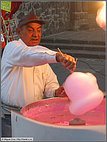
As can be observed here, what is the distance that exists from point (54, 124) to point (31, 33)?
102 centimetres

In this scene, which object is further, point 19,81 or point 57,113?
point 19,81

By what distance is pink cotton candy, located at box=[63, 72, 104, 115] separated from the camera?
154 centimetres

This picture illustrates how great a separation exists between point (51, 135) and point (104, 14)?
0.75 metres

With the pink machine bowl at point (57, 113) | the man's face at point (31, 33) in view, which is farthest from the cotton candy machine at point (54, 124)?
the man's face at point (31, 33)

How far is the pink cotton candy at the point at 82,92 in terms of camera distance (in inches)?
60.5

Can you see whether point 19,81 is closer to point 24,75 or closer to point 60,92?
point 24,75

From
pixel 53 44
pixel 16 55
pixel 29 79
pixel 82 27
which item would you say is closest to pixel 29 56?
pixel 16 55

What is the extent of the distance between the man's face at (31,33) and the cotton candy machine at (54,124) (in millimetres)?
590

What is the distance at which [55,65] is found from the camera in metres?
7.11

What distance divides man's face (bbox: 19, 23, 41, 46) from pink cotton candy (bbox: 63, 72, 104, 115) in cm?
87

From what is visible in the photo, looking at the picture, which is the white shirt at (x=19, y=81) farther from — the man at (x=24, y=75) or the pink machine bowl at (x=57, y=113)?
the pink machine bowl at (x=57, y=113)

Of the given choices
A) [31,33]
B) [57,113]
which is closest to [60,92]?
[57,113]

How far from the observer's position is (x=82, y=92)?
5.06 ft

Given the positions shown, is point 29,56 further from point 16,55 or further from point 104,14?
point 104,14
